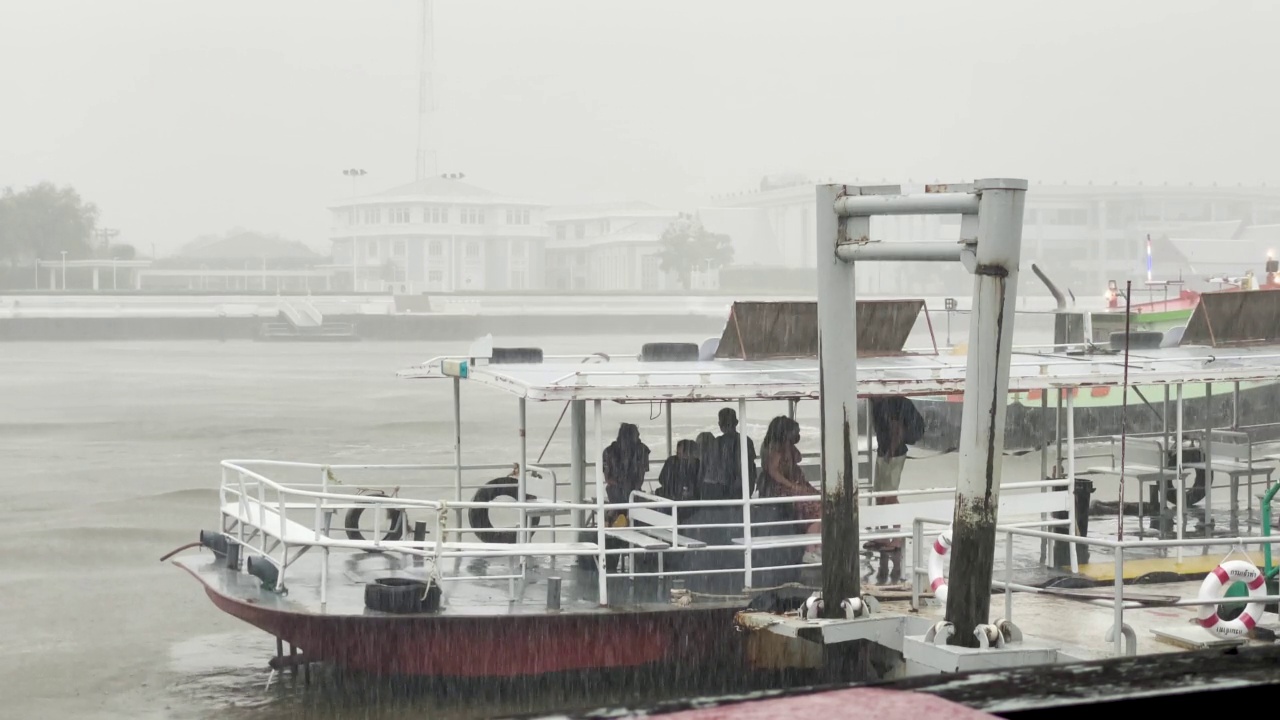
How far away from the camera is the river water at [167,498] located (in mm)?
12359

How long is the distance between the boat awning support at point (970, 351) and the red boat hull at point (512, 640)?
1860mm

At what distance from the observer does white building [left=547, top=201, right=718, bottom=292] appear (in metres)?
146

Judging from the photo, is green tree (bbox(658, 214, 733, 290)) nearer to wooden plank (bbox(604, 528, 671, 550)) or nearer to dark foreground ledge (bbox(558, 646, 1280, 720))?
wooden plank (bbox(604, 528, 671, 550))

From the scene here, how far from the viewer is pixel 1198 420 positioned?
2275 cm

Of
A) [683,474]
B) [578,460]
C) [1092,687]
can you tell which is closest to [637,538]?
[683,474]

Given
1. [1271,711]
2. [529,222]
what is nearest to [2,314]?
[529,222]

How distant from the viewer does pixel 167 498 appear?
2498 cm

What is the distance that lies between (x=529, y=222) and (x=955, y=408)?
121m

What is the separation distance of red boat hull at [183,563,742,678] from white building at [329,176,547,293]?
12347 cm

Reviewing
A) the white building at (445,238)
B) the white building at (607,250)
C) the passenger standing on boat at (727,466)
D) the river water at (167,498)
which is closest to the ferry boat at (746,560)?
the passenger standing on boat at (727,466)

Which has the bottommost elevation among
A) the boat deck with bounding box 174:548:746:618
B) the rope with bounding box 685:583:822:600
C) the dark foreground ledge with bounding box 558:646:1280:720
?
the boat deck with bounding box 174:548:746:618

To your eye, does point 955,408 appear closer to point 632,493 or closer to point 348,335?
point 632,493

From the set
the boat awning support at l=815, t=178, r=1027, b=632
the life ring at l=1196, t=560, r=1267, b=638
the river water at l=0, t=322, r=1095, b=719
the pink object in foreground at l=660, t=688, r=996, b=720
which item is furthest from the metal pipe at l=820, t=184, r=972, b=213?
the pink object in foreground at l=660, t=688, r=996, b=720

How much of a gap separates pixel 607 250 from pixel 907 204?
142 metres
